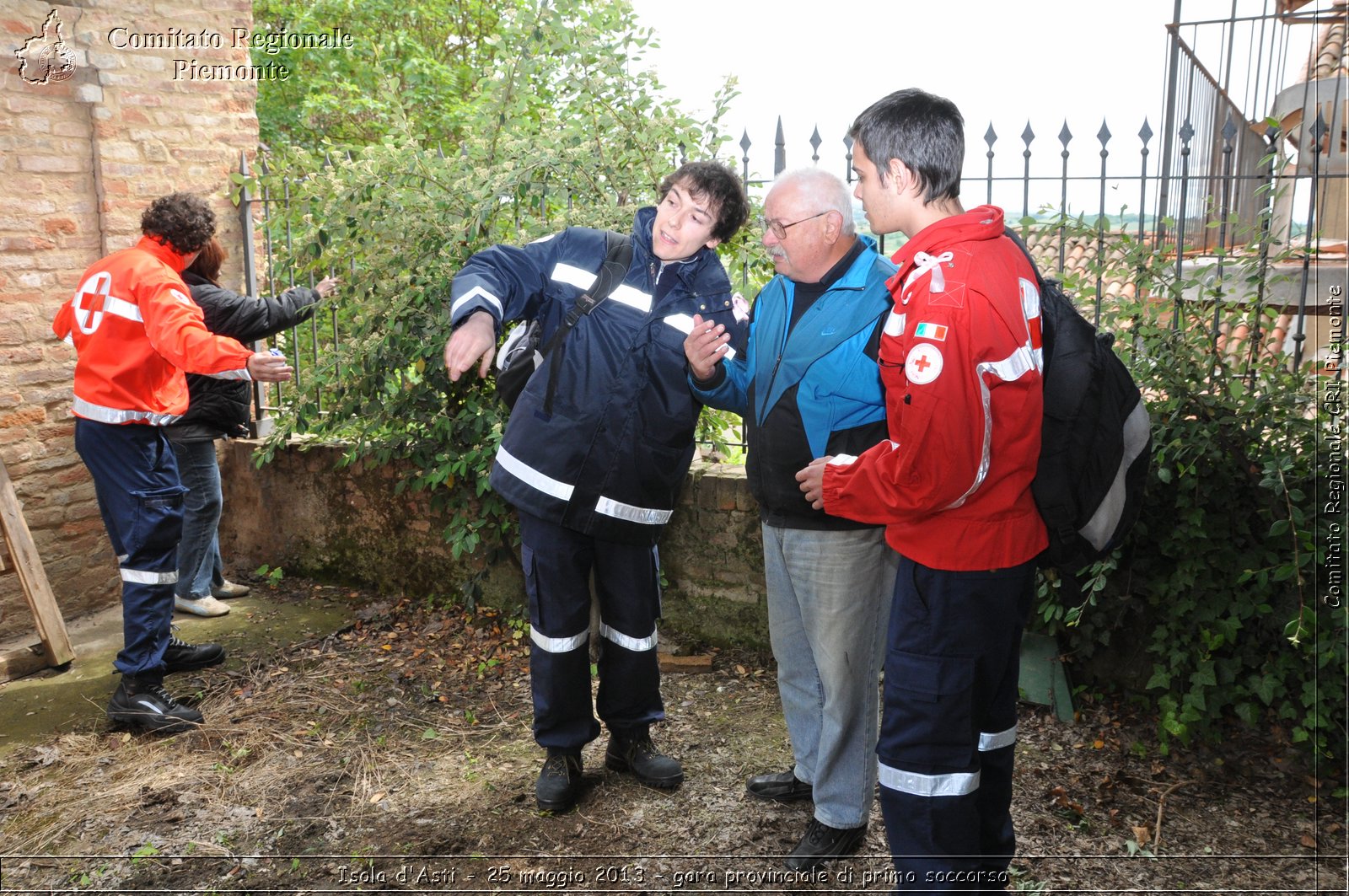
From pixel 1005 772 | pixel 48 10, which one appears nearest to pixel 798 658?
pixel 1005 772

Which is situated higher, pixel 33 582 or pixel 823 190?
pixel 823 190

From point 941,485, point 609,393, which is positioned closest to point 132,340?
point 609,393

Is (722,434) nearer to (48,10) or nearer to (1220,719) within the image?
(1220,719)

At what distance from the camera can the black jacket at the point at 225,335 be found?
15.8 feet

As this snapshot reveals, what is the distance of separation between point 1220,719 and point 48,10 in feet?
20.7

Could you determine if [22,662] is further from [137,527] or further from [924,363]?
[924,363]

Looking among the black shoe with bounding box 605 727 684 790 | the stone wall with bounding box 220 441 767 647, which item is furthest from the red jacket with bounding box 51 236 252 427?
the black shoe with bounding box 605 727 684 790

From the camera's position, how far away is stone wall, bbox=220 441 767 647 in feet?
15.1

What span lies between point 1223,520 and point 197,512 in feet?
15.5

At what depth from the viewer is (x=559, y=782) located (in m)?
3.35

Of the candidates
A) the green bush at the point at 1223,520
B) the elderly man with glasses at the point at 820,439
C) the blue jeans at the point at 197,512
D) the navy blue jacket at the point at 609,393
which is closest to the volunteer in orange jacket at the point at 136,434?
the blue jeans at the point at 197,512

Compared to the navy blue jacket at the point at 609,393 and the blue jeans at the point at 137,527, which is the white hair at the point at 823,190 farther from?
the blue jeans at the point at 137,527

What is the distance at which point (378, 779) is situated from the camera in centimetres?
364

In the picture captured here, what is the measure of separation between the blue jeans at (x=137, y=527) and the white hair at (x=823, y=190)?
294 centimetres
